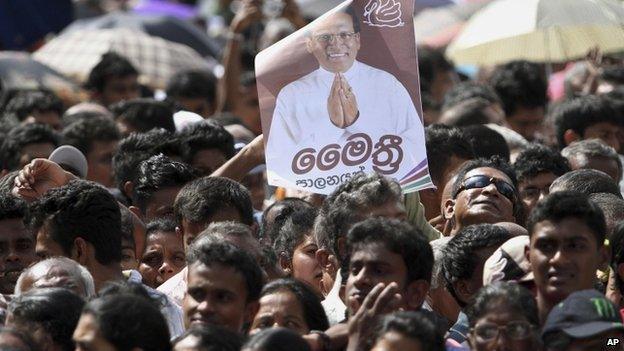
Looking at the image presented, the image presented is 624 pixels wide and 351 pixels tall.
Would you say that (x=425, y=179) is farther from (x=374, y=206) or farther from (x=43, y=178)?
(x=43, y=178)

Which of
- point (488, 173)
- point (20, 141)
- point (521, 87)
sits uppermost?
point (488, 173)

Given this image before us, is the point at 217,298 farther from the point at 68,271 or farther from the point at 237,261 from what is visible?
the point at 68,271

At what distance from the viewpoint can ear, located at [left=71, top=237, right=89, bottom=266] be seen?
25.2 feet

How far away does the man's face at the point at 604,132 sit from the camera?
1129cm

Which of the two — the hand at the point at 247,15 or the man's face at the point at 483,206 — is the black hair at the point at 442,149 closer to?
the man's face at the point at 483,206

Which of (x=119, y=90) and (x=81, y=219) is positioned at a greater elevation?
(x=81, y=219)

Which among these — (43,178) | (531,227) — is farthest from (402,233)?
(43,178)

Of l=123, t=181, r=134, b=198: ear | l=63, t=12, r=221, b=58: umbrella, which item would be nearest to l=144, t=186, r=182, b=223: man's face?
l=123, t=181, r=134, b=198: ear

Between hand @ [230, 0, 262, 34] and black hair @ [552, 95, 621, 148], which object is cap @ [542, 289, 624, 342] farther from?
hand @ [230, 0, 262, 34]

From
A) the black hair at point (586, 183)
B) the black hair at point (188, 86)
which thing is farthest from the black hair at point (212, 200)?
the black hair at point (188, 86)

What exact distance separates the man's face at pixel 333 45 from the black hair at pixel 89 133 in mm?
2957

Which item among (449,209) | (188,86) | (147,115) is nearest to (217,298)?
(449,209)

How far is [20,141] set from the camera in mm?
10688

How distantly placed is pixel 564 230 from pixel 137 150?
3691 millimetres
